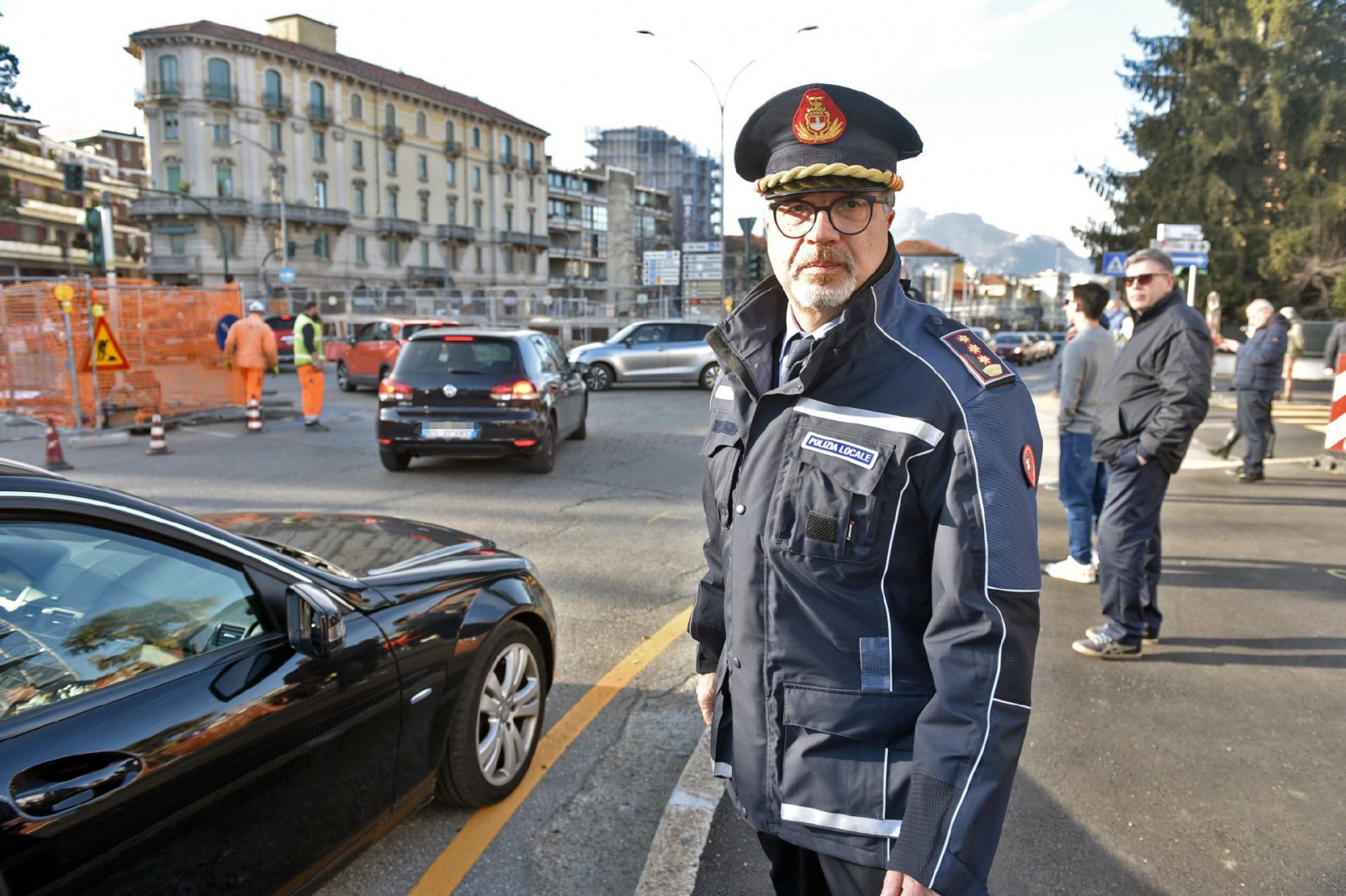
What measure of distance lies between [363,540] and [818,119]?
2367 mm

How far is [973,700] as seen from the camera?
1.46m

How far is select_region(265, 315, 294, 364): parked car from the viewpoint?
27422 mm

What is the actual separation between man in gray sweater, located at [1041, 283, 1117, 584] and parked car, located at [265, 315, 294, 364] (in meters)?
25.4

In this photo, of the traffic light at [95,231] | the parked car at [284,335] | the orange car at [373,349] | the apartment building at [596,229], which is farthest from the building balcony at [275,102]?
the traffic light at [95,231]

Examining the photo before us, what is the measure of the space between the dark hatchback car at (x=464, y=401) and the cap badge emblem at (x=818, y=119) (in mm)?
7711

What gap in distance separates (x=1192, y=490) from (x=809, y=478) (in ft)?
30.0

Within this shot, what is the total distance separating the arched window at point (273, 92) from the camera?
60806 mm

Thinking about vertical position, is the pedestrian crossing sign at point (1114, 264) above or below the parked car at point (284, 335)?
above

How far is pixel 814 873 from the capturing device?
179 cm

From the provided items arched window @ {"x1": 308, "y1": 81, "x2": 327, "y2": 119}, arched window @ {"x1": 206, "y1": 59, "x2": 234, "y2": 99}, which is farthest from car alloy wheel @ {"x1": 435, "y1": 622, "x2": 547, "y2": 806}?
arched window @ {"x1": 308, "y1": 81, "x2": 327, "y2": 119}

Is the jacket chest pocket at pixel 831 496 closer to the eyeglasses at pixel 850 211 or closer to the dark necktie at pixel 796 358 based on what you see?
the dark necktie at pixel 796 358

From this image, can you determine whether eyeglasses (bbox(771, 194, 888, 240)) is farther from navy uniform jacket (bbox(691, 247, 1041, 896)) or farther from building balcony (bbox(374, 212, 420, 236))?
building balcony (bbox(374, 212, 420, 236))

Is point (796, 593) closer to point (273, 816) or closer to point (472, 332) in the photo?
point (273, 816)

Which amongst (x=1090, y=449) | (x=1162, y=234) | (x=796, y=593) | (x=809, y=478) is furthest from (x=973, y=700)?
(x=1162, y=234)
